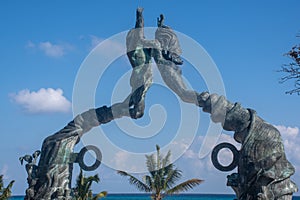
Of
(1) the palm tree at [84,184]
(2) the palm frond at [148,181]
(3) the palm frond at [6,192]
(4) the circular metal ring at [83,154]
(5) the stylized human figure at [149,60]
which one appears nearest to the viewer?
(5) the stylized human figure at [149,60]

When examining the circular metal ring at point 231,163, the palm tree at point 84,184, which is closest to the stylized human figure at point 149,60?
the circular metal ring at point 231,163

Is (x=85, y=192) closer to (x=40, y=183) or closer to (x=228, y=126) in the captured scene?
(x=40, y=183)

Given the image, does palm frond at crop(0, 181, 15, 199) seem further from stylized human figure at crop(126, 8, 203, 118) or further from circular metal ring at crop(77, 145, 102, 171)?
stylized human figure at crop(126, 8, 203, 118)

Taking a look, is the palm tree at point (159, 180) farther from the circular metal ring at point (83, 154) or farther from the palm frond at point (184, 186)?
the circular metal ring at point (83, 154)

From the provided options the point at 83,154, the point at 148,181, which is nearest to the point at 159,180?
the point at 148,181

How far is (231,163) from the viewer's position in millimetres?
9211

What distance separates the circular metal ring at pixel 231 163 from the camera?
30.1 feet

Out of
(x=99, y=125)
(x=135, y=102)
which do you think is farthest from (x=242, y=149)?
(x=99, y=125)

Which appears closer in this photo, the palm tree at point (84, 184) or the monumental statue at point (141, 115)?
the monumental statue at point (141, 115)

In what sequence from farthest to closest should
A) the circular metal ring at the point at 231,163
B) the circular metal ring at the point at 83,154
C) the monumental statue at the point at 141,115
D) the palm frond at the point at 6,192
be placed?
the palm frond at the point at 6,192, the circular metal ring at the point at 83,154, the circular metal ring at the point at 231,163, the monumental statue at the point at 141,115

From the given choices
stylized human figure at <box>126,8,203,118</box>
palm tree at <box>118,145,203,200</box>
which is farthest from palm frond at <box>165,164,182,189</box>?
stylized human figure at <box>126,8,203,118</box>

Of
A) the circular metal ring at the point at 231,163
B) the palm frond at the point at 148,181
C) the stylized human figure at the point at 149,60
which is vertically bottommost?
the circular metal ring at the point at 231,163

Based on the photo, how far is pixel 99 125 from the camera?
10.1m

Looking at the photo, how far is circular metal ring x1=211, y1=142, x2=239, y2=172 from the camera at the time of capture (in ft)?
30.1
